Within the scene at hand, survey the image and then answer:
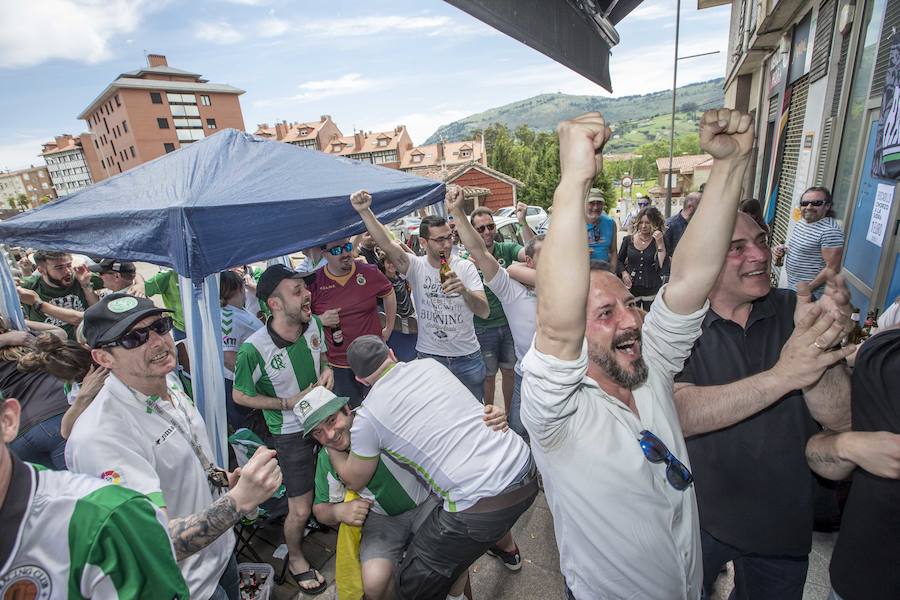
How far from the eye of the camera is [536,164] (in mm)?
45500

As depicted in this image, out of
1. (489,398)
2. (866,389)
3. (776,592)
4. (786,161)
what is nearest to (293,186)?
(489,398)

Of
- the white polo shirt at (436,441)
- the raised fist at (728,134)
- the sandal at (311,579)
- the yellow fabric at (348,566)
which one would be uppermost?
the raised fist at (728,134)

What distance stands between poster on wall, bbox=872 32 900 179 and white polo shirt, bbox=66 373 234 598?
17.3 feet

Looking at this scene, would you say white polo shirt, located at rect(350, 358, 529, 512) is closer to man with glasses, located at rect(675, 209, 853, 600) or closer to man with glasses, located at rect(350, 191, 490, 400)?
man with glasses, located at rect(675, 209, 853, 600)

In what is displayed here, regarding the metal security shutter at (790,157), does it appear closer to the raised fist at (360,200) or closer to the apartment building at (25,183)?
the raised fist at (360,200)

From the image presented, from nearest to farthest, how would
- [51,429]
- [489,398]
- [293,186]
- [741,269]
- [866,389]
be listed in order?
[866,389] → [741,269] → [51,429] → [293,186] → [489,398]

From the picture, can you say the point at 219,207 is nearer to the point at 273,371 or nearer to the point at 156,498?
the point at 273,371

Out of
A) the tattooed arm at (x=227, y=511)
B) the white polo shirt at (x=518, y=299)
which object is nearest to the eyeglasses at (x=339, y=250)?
the white polo shirt at (x=518, y=299)

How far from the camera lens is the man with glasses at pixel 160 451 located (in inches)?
66.9

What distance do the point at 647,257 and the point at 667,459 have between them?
5.16m

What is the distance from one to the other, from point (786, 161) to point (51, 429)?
11005 mm

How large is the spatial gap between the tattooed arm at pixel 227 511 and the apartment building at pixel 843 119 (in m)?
4.75

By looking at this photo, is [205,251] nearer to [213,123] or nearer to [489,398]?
[489,398]

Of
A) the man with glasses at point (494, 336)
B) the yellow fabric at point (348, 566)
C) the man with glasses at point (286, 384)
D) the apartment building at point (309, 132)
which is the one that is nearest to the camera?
the yellow fabric at point (348, 566)
